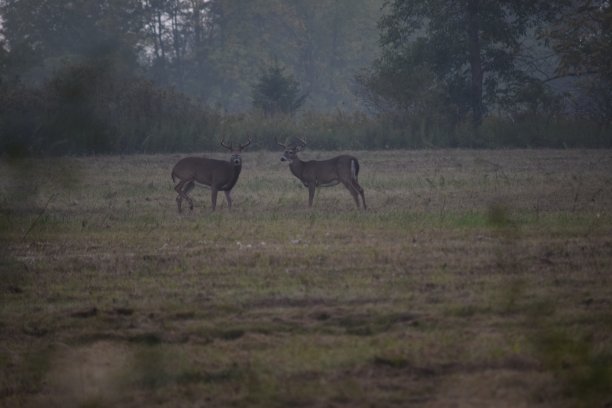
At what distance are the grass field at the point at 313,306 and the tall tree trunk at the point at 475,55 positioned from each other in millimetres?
17887

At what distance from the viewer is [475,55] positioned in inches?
1294

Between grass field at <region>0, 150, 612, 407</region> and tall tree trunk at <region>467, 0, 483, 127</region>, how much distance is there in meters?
17.9

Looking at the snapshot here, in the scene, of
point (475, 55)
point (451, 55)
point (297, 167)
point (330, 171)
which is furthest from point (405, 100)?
point (330, 171)

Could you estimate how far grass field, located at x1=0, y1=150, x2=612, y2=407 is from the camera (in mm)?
6559

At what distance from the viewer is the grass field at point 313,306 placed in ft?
21.5

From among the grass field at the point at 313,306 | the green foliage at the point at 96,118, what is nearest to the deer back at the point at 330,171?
the grass field at the point at 313,306

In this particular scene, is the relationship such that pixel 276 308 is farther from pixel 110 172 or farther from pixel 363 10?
pixel 363 10

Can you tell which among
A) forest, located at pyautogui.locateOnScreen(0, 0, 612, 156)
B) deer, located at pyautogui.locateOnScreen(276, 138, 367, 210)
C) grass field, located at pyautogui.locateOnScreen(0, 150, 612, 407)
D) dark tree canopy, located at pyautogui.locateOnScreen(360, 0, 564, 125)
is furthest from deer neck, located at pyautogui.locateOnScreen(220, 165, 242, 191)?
dark tree canopy, located at pyautogui.locateOnScreen(360, 0, 564, 125)

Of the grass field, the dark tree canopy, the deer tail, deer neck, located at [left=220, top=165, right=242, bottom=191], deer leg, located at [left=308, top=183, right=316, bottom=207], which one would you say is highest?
the dark tree canopy

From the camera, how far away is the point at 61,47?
5450cm

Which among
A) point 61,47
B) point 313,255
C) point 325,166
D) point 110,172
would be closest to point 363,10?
point 61,47

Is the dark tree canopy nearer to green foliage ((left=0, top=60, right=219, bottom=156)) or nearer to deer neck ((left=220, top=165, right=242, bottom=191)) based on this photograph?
green foliage ((left=0, top=60, right=219, bottom=156))

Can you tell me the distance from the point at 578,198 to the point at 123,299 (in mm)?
8711

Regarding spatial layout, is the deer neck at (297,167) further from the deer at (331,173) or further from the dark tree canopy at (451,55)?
the dark tree canopy at (451,55)
